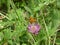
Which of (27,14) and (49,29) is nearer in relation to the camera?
(49,29)

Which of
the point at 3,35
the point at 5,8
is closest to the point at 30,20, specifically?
the point at 3,35

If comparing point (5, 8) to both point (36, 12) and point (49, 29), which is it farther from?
point (49, 29)

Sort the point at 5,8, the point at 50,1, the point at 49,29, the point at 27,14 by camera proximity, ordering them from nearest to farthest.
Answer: the point at 49,29 → the point at 50,1 → the point at 27,14 → the point at 5,8

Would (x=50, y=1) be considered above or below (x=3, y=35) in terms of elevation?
above

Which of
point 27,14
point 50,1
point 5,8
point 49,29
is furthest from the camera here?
point 5,8

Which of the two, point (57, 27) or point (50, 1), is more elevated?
point (50, 1)

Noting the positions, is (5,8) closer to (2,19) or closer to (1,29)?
(2,19)

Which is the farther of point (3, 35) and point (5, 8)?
point (5, 8)

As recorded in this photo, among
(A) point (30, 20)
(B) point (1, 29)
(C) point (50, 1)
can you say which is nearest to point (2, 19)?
(B) point (1, 29)

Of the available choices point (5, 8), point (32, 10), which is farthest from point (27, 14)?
point (5, 8)
